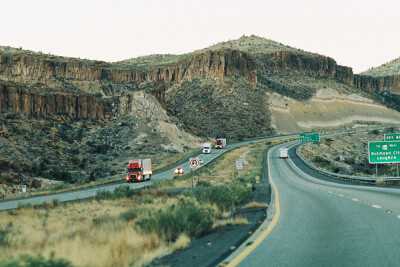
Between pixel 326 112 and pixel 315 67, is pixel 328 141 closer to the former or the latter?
pixel 326 112

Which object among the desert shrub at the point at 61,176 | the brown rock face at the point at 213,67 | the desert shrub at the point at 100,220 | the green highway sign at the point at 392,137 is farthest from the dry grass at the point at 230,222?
the brown rock face at the point at 213,67

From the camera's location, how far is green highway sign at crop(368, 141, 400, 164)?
28.5 meters

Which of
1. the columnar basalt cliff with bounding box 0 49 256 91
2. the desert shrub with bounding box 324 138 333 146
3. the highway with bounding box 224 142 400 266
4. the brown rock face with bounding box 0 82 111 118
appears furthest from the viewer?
the columnar basalt cliff with bounding box 0 49 256 91

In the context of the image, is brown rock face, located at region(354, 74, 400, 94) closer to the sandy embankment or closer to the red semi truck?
the sandy embankment

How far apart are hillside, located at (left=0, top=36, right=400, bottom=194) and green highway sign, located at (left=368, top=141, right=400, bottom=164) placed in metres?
30.6

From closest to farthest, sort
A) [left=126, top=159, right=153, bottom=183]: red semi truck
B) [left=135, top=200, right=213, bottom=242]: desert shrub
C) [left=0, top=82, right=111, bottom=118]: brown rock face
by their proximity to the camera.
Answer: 1. [left=135, top=200, right=213, bottom=242]: desert shrub
2. [left=126, top=159, right=153, bottom=183]: red semi truck
3. [left=0, top=82, right=111, bottom=118]: brown rock face

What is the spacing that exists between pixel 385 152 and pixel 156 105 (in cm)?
6381

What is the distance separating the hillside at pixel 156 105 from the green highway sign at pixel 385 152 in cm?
3059

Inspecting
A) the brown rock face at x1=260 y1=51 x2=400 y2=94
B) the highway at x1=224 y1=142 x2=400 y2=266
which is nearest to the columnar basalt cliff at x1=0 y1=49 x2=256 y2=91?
the brown rock face at x1=260 y1=51 x2=400 y2=94

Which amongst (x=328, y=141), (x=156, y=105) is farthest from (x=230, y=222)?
(x=328, y=141)

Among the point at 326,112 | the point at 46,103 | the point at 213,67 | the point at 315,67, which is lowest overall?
the point at 46,103

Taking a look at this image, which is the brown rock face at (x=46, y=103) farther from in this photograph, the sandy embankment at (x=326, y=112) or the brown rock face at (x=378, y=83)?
the brown rock face at (x=378, y=83)

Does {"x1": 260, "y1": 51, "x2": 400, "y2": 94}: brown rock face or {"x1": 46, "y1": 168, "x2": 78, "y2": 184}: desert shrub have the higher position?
{"x1": 260, "y1": 51, "x2": 400, "y2": 94}: brown rock face

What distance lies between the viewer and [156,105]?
88.1 m
